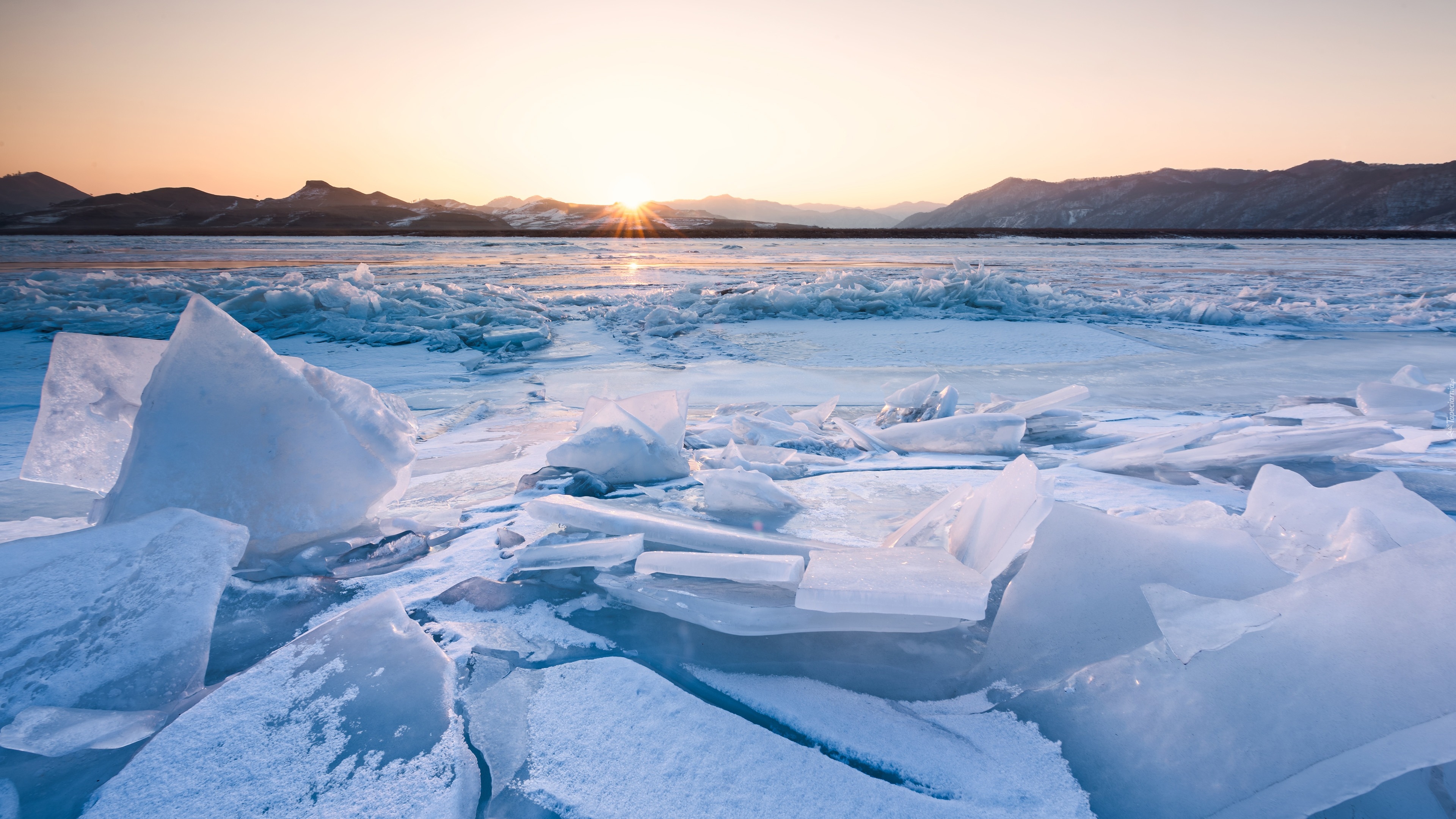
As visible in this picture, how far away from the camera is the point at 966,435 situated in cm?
246

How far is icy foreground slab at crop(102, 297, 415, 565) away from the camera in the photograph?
1.36 m

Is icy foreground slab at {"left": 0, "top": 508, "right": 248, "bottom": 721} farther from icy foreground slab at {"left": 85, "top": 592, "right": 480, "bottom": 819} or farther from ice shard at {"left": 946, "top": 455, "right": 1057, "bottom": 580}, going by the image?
ice shard at {"left": 946, "top": 455, "right": 1057, "bottom": 580}

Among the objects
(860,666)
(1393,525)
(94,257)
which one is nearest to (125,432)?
(860,666)

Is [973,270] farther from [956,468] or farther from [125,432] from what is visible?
[125,432]

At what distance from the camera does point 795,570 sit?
1194 mm

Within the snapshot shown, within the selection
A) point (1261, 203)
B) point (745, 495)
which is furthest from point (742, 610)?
point (1261, 203)

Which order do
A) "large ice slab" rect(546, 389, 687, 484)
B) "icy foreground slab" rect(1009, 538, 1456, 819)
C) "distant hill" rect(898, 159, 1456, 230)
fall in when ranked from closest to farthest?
"icy foreground slab" rect(1009, 538, 1456, 819) < "large ice slab" rect(546, 389, 687, 484) < "distant hill" rect(898, 159, 1456, 230)

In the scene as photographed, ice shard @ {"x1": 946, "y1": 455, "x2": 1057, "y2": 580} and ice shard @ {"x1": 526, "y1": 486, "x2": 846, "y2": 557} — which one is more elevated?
ice shard @ {"x1": 946, "y1": 455, "x2": 1057, "y2": 580}

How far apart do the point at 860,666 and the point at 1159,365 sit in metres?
4.57

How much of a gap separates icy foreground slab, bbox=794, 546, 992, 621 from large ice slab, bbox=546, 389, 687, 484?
1.01m

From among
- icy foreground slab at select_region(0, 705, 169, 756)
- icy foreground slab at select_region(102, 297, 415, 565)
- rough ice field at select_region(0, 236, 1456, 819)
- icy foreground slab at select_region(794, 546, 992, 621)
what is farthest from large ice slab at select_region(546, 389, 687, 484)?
icy foreground slab at select_region(0, 705, 169, 756)

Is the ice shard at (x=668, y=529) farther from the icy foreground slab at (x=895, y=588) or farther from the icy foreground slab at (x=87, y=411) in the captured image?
the icy foreground slab at (x=87, y=411)

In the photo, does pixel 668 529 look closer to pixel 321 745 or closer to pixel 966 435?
pixel 321 745

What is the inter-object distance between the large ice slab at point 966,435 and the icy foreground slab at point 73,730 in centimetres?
222
